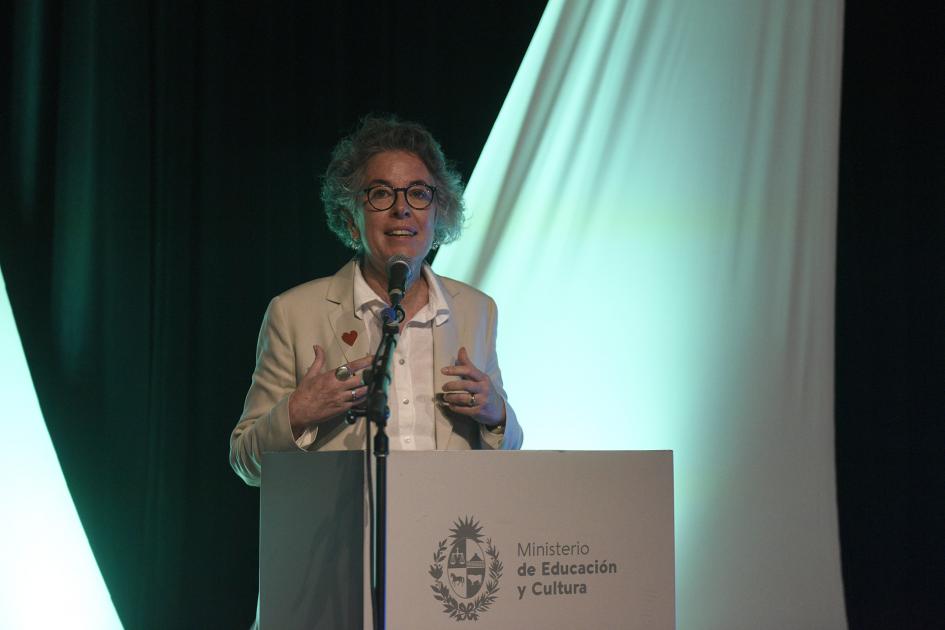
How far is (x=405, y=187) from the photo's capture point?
2.44 meters

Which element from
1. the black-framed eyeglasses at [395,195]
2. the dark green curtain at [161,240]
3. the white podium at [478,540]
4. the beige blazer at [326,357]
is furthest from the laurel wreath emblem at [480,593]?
the dark green curtain at [161,240]

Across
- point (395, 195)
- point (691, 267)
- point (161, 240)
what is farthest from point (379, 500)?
point (691, 267)

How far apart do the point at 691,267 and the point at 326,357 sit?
1883mm

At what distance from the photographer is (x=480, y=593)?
1.52 m

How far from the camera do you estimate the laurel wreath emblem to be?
1497 mm

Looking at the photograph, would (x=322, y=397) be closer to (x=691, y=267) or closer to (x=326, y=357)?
(x=326, y=357)

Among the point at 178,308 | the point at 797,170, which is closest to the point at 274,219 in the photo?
the point at 178,308

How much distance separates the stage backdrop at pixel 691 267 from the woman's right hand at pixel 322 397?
5.24 feet

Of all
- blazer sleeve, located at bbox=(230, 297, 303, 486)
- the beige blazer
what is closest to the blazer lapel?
the beige blazer

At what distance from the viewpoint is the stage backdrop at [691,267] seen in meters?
3.55

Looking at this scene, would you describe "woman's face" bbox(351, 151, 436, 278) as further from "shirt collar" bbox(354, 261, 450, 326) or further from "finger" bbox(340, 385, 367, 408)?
"finger" bbox(340, 385, 367, 408)

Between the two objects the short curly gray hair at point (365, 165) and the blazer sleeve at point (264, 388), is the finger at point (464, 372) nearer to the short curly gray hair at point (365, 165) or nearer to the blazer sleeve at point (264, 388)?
the blazer sleeve at point (264, 388)

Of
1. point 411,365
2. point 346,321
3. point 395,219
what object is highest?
point 395,219

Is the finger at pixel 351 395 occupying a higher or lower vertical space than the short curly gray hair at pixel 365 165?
lower
